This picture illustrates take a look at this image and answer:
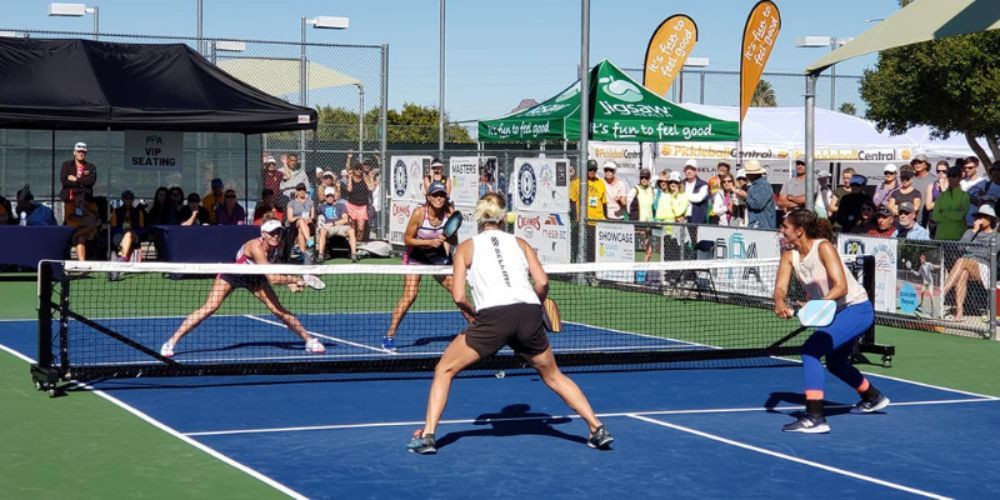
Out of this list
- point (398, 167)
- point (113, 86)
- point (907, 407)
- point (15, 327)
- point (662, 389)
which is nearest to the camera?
point (907, 407)

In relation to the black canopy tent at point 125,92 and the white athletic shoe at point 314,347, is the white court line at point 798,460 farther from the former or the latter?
the black canopy tent at point 125,92

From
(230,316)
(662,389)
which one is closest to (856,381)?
(662,389)

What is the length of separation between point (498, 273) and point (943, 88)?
28773mm

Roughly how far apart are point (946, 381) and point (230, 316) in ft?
28.6

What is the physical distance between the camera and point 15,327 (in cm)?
1561

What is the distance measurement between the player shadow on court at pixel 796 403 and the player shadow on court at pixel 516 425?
1.81 m

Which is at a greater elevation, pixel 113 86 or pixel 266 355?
pixel 113 86

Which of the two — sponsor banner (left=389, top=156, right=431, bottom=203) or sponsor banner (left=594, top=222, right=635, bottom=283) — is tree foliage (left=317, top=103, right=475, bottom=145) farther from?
sponsor banner (left=594, top=222, right=635, bottom=283)

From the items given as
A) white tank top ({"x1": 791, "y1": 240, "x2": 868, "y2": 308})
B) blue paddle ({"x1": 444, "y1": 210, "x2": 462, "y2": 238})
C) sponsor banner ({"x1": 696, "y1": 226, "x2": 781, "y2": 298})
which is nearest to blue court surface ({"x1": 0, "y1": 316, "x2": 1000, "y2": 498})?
white tank top ({"x1": 791, "y1": 240, "x2": 868, "y2": 308})

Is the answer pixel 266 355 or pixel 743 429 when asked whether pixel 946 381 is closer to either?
pixel 743 429

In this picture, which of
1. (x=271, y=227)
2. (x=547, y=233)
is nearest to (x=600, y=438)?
(x=271, y=227)

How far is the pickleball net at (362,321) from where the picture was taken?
11.9 meters

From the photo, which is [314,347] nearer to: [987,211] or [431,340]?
[431,340]

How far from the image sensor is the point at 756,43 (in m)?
25.8
